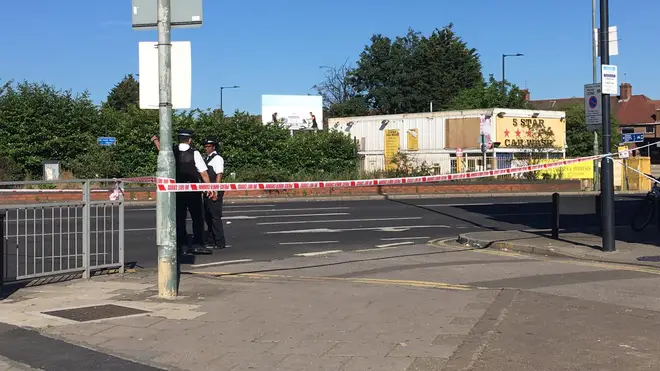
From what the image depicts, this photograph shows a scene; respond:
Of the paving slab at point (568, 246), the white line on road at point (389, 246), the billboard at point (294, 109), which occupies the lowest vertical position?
the white line on road at point (389, 246)

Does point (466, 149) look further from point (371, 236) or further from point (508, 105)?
point (371, 236)

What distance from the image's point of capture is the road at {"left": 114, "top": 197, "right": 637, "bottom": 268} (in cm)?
1305

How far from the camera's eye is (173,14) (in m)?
7.83

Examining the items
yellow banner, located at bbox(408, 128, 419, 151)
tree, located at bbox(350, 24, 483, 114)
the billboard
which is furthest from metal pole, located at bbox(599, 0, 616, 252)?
tree, located at bbox(350, 24, 483, 114)

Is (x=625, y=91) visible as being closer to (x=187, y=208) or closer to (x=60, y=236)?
(x=187, y=208)

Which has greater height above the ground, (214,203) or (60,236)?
(214,203)

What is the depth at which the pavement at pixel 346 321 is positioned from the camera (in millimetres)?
5523

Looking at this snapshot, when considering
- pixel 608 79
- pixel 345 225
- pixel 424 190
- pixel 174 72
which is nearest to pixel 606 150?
pixel 608 79

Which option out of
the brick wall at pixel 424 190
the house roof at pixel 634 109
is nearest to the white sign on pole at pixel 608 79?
the brick wall at pixel 424 190

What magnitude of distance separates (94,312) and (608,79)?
8625mm

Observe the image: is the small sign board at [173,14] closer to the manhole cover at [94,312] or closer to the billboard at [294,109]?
the manhole cover at [94,312]

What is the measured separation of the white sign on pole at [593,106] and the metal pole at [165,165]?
725 cm

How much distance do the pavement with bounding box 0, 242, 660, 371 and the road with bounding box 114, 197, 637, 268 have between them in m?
2.82

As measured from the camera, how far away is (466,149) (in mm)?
43625
